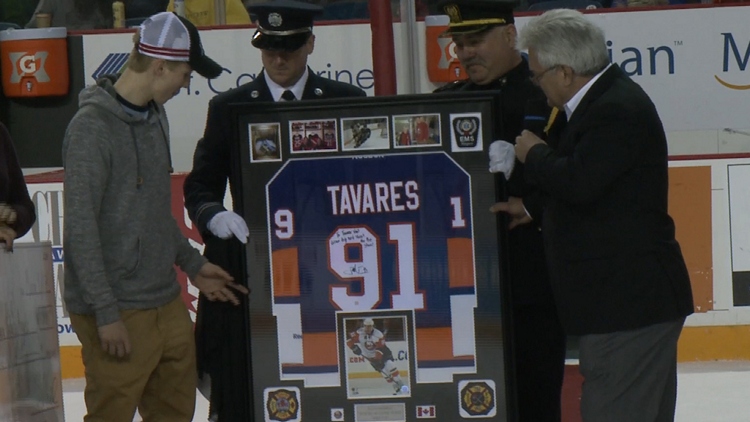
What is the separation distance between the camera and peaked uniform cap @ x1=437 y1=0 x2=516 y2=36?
118 inches

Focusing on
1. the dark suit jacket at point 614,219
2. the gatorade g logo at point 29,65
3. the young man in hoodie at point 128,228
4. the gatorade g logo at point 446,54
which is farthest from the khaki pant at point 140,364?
the gatorade g logo at point 29,65

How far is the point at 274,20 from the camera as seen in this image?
122 inches

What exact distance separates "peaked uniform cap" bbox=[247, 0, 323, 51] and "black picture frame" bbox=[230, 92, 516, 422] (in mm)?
313

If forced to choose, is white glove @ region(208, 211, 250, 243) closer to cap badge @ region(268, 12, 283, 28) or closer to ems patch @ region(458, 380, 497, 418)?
cap badge @ region(268, 12, 283, 28)

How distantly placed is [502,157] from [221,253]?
0.74 meters

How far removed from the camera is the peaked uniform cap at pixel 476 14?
118 inches

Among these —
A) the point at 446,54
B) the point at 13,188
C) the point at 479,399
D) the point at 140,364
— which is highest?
the point at 446,54

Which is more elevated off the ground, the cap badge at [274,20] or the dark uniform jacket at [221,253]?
the cap badge at [274,20]

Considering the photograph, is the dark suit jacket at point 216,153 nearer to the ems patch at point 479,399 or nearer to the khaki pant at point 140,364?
the khaki pant at point 140,364

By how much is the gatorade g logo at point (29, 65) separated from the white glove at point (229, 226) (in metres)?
3.91

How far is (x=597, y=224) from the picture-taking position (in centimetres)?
266

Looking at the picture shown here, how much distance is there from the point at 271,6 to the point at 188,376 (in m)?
0.95

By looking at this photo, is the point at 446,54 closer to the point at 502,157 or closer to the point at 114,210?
the point at 502,157

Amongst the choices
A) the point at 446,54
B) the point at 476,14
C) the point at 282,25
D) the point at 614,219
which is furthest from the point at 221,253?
the point at 446,54
